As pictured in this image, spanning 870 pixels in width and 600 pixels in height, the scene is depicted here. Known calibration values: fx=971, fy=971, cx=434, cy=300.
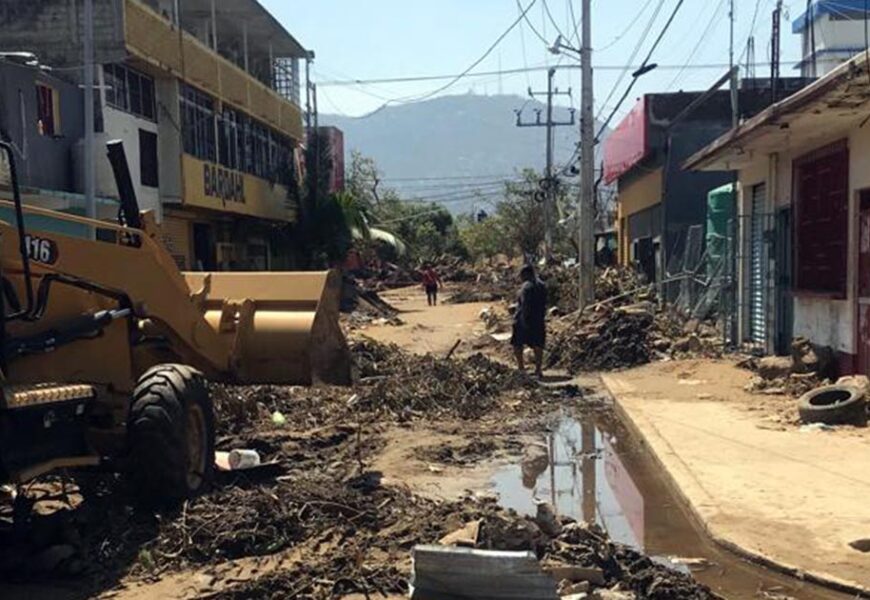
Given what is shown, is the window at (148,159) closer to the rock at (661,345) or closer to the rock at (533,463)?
the rock at (661,345)

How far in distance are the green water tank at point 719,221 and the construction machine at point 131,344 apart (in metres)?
13.9

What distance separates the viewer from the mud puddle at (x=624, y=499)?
6008 mm

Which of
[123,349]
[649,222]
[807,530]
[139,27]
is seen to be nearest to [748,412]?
[807,530]

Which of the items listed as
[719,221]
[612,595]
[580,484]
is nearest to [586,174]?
[719,221]

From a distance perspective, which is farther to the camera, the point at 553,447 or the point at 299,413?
the point at 299,413

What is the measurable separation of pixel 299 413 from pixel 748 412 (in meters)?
5.52

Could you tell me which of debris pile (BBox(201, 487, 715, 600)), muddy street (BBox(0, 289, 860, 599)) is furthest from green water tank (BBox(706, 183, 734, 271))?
debris pile (BBox(201, 487, 715, 600))

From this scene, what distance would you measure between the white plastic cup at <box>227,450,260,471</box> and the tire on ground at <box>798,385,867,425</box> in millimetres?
6122

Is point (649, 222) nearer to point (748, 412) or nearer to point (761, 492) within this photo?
point (748, 412)

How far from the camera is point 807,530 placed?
667cm

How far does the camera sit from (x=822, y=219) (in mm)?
13891

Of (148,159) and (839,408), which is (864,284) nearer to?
(839,408)

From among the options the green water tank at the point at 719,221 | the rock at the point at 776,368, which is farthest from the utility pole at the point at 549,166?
the rock at the point at 776,368

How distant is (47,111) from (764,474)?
55.5 ft
